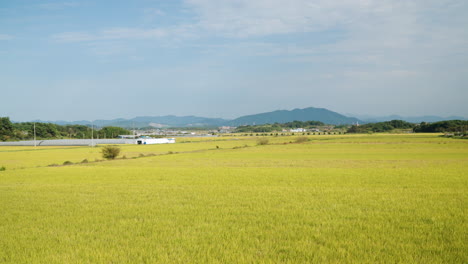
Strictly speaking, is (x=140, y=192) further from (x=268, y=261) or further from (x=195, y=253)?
(x=268, y=261)

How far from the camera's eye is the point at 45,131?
118 metres

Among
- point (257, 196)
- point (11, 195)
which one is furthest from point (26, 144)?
point (257, 196)

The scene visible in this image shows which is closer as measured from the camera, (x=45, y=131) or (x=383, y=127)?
(x=45, y=131)

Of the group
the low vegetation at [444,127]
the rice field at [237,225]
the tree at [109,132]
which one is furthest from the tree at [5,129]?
the low vegetation at [444,127]

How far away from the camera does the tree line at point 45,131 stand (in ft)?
334

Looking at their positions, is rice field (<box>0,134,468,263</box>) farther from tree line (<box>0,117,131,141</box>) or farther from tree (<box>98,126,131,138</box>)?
tree (<box>98,126,131,138</box>)

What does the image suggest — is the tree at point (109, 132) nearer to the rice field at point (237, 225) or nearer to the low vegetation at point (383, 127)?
the low vegetation at point (383, 127)

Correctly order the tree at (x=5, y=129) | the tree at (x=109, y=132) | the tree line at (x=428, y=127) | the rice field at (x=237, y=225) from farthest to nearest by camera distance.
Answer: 1. the tree at (x=109, y=132)
2. the tree line at (x=428, y=127)
3. the tree at (x=5, y=129)
4. the rice field at (x=237, y=225)

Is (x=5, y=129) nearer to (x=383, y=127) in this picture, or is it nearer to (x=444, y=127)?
(x=444, y=127)

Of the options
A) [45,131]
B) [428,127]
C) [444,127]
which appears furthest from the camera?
[428,127]

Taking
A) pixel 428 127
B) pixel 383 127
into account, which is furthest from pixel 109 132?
pixel 428 127

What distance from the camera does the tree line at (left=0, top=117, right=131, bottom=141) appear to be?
101938 mm

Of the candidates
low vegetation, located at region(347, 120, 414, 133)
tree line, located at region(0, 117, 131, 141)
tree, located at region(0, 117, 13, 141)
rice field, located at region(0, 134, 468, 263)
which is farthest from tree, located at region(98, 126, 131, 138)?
rice field, located at region(0, 134, 468, 263)

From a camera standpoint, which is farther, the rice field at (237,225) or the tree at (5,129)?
the tree at (5,129)
